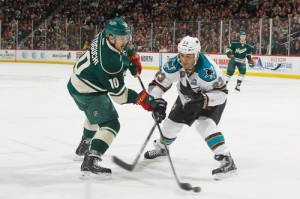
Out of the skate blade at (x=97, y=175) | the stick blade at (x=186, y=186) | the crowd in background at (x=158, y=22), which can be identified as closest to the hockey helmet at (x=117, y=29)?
the skate blade at (x=97, y=175)

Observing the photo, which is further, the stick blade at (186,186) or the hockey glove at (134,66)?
the hockey glove at (134,66)

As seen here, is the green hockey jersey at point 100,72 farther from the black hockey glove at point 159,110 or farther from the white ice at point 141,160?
the white ice at point 141,160

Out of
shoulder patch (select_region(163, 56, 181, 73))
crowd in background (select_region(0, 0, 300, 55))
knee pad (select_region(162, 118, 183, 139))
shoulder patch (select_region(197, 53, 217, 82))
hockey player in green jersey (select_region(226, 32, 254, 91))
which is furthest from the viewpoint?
crowd in background (select_region(0, 0, 300, 55))

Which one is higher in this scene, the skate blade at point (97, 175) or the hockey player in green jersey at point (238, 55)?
the hockey player in green jersey at point (238, 55)

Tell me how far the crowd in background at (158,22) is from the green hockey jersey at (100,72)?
1088 cm

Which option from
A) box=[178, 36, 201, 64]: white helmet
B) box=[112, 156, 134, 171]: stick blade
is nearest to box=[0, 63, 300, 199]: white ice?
box=[112, 156, 134, 171]: stick blade

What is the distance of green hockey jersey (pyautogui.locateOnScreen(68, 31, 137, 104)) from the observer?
330 cm

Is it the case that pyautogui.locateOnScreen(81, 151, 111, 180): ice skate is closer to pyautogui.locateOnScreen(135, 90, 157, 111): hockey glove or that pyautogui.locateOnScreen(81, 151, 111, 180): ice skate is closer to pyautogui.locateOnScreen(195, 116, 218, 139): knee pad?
pyautogui.locateOnScreen(135, 90, 157, 111): hockey glove

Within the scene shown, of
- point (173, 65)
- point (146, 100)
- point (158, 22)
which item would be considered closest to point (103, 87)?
point (146, 100)

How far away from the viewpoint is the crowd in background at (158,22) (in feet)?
46.8

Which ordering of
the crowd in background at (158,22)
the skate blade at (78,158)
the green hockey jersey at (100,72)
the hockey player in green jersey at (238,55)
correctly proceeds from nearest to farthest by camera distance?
1. the green hockey jersey at (100,72)
2. the skate blade at (78,158)
3. the hockey player in green jersey at (238,55)
4. the crowd in background at (158,22)

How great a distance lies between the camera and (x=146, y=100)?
11.1 feet

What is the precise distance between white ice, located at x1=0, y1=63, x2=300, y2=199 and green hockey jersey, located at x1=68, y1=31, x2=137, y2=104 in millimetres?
582

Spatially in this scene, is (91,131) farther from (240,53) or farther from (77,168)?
(240,53)
